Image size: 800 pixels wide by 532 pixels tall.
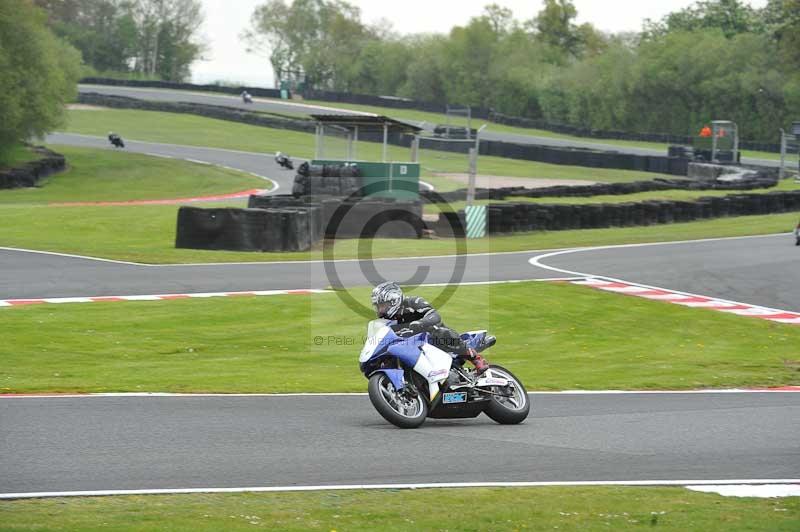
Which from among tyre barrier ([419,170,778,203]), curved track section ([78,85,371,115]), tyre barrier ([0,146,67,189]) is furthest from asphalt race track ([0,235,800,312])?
curved track section ([78,85,371,115])

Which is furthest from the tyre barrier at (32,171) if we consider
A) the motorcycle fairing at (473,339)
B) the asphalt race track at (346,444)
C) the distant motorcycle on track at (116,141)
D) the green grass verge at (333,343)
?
the motorcycle fairing at (473,339)

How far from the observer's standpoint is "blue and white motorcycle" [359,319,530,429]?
9.67 m

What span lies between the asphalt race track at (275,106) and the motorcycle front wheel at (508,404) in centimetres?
5497

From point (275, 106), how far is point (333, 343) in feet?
218

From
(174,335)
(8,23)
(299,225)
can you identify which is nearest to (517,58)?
(8,23)

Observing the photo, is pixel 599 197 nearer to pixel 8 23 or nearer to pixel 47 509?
pixel 8 23

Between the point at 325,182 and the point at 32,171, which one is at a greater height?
the point at 325,182

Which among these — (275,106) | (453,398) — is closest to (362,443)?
(453,398)

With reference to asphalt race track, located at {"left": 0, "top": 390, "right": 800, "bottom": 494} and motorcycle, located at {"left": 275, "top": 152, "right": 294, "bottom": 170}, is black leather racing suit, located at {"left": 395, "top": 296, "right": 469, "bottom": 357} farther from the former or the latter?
motorcycle, located at {"left": 275, "top": 152, "right": 294, "bottom": 170}

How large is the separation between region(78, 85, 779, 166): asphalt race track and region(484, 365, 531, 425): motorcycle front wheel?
55.0 meters

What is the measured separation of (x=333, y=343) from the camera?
49.9 feet

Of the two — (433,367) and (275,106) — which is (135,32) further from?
(433,367)

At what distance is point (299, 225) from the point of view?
24.4m

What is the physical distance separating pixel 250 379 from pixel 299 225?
1234 cm
